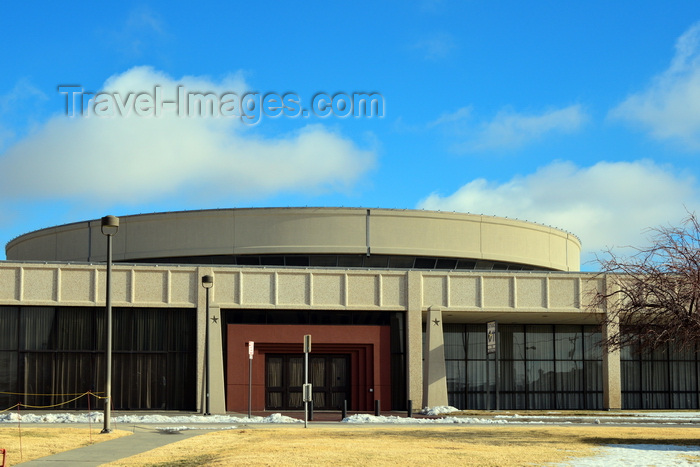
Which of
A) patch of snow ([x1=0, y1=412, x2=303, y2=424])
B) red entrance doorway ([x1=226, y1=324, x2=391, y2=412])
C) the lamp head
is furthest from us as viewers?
red entrance doorway ([x1=226, y1=324, x2=391, y2=412])

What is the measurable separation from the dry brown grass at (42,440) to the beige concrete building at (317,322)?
11480 millimetres

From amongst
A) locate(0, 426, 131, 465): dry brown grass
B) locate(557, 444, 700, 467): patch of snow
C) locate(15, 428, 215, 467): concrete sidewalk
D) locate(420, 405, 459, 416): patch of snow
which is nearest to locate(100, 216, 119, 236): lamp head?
locate(0, 426, 131, 465): dry brown grass

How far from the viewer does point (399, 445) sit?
2112 cm

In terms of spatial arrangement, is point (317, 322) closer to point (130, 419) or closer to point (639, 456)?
point (130, 419)

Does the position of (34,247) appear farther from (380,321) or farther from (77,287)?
(380,321)

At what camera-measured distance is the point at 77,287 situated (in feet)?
124

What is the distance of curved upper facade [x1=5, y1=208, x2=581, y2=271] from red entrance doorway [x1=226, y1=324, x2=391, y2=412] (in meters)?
5.24

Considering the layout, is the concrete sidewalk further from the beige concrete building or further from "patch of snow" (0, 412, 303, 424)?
the beige concrete building

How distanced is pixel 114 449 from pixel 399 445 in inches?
251

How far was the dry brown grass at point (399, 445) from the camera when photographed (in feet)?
58.6

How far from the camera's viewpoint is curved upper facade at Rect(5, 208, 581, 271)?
43.4 m

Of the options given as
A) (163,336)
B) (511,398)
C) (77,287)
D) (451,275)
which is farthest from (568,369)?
(77,287)

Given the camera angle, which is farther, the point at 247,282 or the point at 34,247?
the point at 34,247

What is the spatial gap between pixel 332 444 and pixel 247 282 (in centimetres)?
1827
